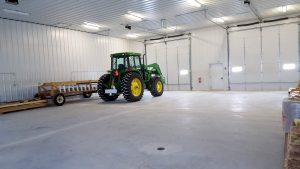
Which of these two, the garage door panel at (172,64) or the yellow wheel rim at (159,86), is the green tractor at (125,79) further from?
the garage door panel at (172,64)

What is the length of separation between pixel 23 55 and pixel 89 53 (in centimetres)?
402

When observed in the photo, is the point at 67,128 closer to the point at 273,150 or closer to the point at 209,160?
the point at 209,160

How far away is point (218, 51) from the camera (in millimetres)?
13828

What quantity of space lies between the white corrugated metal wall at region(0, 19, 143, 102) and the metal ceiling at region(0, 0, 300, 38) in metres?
0.57

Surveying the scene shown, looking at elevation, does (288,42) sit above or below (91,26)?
below

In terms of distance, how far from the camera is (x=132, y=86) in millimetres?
9516

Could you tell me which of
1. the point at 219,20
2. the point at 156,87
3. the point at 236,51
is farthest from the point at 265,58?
the point at 156,87

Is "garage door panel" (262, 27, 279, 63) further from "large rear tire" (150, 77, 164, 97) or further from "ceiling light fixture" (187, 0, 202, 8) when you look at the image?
"large rear tire" (150, 77, 164, 97)

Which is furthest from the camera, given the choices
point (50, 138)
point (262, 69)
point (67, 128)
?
point (262, 69)

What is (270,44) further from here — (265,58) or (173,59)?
(173,59)

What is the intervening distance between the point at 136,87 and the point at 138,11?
3554mm

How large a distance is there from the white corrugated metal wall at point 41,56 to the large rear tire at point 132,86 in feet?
15.5

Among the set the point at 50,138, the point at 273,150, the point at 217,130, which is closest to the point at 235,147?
the point at 273,150

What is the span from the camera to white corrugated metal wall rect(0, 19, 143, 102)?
9.56 metres
